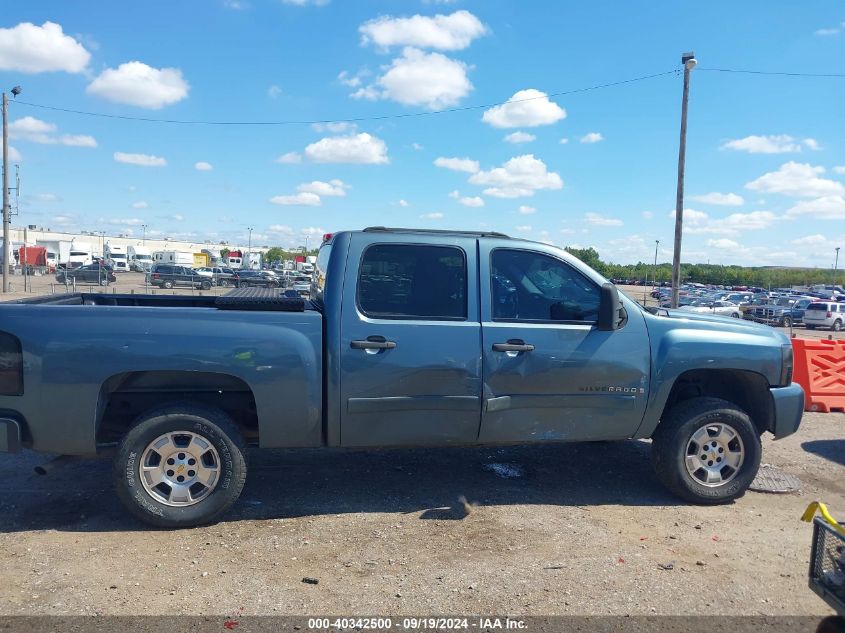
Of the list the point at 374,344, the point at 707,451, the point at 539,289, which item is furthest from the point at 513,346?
the point at 707,451

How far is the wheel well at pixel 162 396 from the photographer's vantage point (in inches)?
175

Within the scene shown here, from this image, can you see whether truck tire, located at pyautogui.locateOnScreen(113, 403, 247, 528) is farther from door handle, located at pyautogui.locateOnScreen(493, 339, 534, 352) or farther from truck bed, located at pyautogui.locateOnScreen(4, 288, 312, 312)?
door handle, located at pyautogui.locateOnScreen(493, 339, 534, 352)

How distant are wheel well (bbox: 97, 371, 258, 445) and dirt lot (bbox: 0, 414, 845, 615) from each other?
2.03 feet

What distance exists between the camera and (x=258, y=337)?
4.37 metres

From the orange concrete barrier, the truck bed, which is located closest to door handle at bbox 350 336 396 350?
the truck bed

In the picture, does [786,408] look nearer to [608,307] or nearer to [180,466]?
[608,307]

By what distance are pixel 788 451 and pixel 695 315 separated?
256 cm

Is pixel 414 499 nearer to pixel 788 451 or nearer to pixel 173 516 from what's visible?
pixel 173 516

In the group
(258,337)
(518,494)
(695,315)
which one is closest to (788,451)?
(695,315)

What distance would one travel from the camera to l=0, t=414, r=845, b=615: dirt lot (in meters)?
3.57

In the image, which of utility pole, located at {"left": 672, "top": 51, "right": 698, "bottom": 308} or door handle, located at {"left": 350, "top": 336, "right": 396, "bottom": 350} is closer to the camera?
door handle, located at {"left": 350, "top": 336, "right": 396, "bottom": 350}

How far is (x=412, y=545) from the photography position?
424cm

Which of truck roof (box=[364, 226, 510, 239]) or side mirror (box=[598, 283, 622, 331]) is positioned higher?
truck roof (box=[364, 226, 510, 239])

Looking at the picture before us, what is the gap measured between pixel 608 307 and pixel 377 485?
231 centimetres
